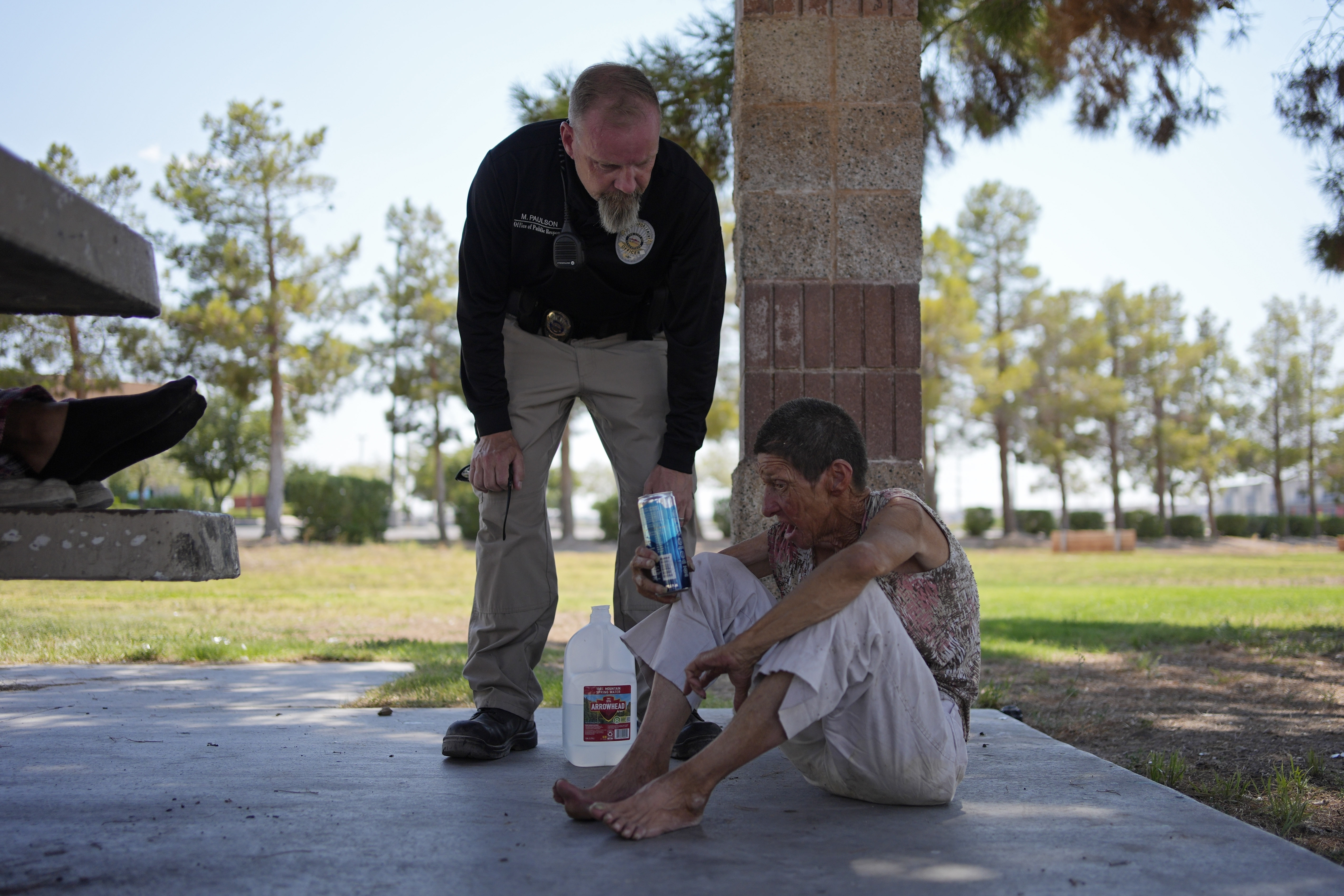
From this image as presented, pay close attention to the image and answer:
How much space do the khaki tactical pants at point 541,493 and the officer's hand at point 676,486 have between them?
7cm

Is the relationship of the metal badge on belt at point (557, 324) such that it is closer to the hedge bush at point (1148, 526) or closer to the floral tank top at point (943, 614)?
the floral tank top at point (943, 614)

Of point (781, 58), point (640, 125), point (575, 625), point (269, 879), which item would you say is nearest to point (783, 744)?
point (269, 879)

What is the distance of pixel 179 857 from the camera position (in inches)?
71.7

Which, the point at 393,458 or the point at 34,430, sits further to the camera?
the point at 393,458

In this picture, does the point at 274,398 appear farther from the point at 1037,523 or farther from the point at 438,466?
the point at 1037,523

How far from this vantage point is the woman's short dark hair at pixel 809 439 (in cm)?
236

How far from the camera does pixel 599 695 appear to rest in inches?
111

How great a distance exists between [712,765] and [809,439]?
30.2 inches

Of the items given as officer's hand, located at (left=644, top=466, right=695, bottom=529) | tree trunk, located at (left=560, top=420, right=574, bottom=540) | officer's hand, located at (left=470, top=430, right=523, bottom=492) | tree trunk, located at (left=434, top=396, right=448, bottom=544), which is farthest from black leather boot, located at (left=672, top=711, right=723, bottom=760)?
tree trunk, located at (left=434, top=396, right=448, bottom=544)

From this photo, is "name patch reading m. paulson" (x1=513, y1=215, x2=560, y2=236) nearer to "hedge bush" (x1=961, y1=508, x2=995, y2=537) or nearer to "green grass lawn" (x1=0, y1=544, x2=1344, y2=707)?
"green grass lawn" (x1=0, y1=544, x2=1344, y2=707)

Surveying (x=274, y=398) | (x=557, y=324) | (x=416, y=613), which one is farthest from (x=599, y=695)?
(x=274, y=398)

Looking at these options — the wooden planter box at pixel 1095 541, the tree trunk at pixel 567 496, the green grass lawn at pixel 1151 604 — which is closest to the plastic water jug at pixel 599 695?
the green grass lawn at pixel 1151 604

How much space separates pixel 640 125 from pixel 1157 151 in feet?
20.5

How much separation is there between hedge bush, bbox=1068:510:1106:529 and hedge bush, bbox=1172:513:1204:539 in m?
2.66
